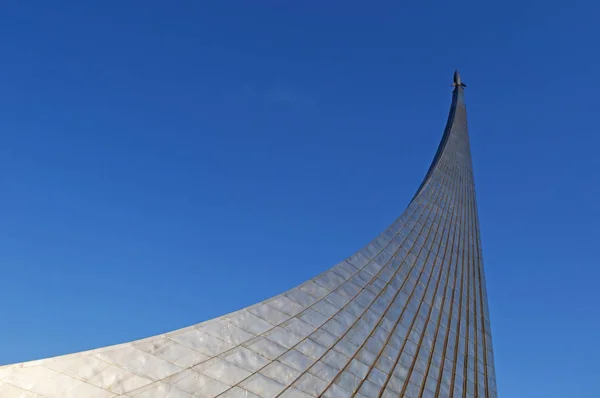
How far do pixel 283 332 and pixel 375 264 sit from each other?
521cm

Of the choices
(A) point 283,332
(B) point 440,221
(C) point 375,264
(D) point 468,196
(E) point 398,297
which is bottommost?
(A) point 283,332

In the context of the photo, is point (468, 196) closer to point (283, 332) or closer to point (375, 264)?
point (375, 264)

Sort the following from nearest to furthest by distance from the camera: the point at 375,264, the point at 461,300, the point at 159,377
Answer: the point at 159,377
the point at 375,264
the point at 461,300

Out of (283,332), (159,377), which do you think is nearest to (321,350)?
(283,332)

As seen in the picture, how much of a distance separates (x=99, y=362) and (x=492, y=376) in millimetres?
12029

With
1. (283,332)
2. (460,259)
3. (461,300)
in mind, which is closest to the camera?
(283,332)

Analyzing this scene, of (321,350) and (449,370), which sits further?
(449,370)

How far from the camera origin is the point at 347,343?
12.8 meters

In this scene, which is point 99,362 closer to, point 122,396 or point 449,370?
point 122,396

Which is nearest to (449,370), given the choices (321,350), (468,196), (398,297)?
(398,297)

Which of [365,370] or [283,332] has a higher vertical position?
[283,332]

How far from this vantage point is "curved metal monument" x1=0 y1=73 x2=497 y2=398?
8742mm

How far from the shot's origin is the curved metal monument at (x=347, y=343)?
28.7 feet

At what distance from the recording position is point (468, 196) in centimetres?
2634
